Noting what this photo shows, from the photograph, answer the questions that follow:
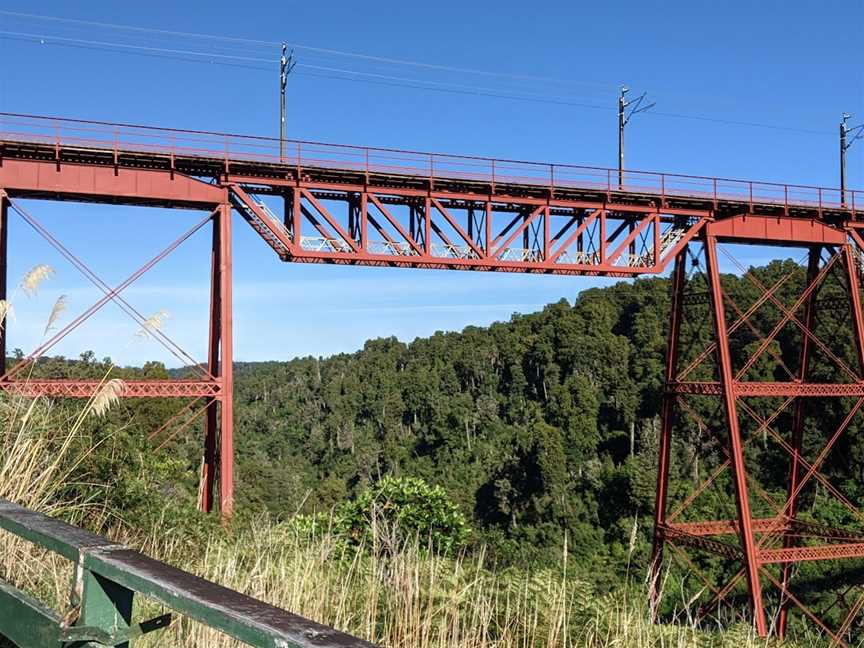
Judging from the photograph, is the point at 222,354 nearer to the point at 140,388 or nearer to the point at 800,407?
the point at 140,388

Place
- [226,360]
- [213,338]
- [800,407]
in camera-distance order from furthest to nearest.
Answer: [800,407], [213,338], [226,360]

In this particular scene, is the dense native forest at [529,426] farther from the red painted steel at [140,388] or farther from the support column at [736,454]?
the red painted steel at [140,388]

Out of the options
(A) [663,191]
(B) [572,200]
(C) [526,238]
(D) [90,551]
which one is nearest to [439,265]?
(C) [526,238]

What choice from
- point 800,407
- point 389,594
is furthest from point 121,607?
point 800,407

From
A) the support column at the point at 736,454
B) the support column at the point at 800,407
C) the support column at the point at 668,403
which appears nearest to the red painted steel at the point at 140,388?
the support column at the point at 668,403

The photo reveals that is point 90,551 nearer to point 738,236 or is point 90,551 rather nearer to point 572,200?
point 572,200

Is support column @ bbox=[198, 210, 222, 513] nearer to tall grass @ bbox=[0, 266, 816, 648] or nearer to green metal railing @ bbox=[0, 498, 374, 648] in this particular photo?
tall grass @ bbox=[0, 266, 816, 648]

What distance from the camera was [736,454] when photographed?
43.0ft

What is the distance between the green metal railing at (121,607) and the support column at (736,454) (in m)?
12.2

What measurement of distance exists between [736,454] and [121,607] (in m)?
13.0

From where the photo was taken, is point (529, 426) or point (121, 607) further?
point (529, 426)

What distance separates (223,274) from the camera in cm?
1151

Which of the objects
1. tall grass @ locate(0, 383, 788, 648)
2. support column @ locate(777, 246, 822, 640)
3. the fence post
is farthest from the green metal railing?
support column @ locate(777, 246, 822, 640)

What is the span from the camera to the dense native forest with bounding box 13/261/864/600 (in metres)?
37.3
